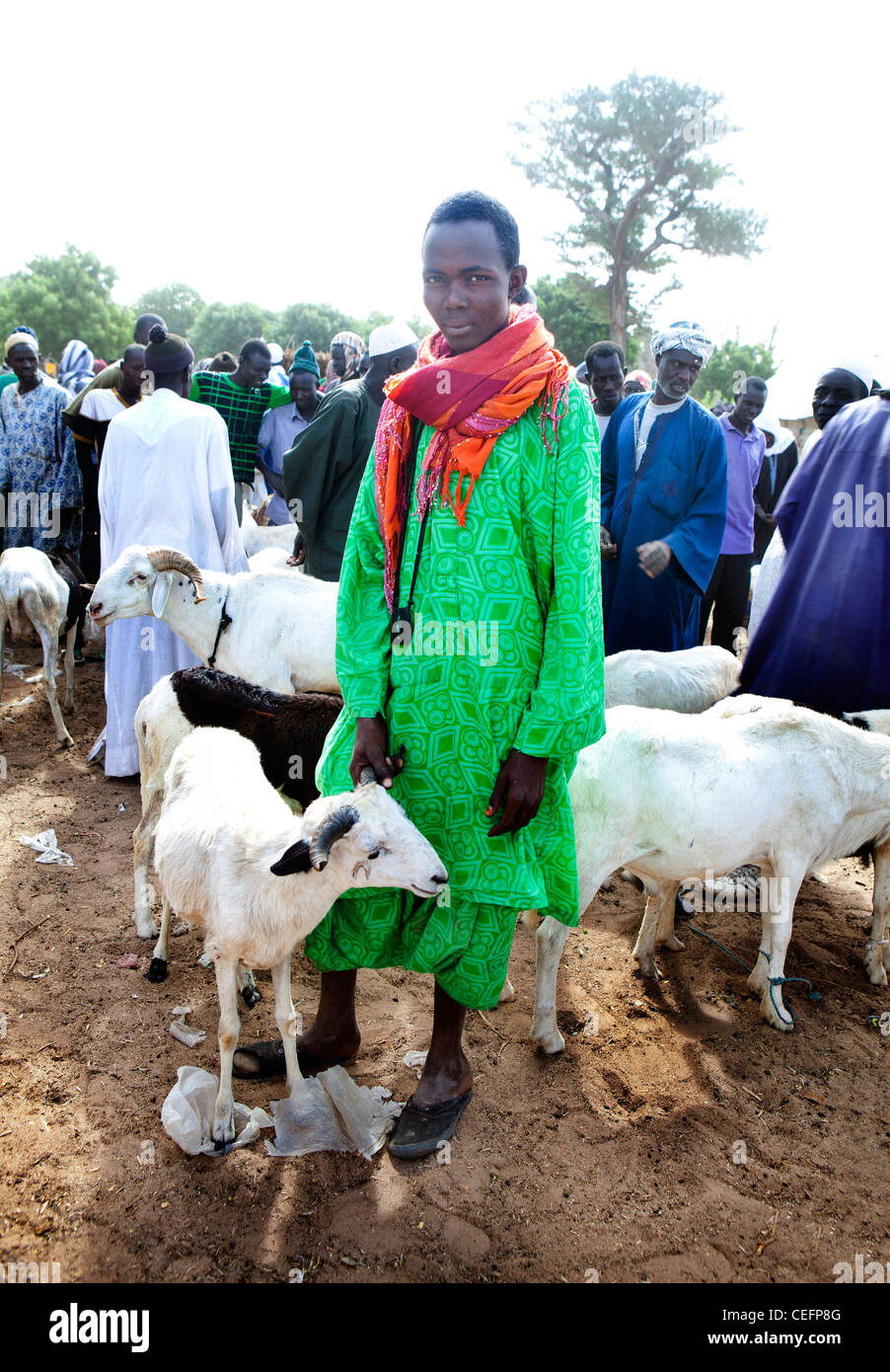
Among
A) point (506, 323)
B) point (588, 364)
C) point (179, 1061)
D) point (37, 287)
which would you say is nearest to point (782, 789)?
point (506, 323)

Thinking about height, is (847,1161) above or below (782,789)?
below

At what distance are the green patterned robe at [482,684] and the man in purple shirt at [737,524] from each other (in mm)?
4731

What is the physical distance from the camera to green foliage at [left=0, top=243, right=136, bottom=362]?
3328 cm

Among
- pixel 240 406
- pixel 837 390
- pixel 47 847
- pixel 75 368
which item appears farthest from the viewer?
pixel 75 368

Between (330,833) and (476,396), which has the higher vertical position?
(476,396)

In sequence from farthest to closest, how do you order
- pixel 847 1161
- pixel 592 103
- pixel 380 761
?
pixel 592 103 → pixel 847 1161 → pixel 380 761

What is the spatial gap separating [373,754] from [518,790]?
47 cm

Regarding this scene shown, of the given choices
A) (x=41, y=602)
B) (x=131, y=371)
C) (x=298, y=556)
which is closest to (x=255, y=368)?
(x=131, y=371)

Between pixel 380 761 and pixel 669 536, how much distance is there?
283cm

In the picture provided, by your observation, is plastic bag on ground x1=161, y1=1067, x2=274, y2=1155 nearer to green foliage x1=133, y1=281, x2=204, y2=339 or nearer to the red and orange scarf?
the red and orange scarf

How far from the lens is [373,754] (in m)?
2.58

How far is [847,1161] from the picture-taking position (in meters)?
3.00

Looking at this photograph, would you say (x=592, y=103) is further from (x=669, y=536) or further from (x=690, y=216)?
(x=669, y=536)

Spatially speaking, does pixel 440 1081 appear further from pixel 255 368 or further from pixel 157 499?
pixel 255 368
